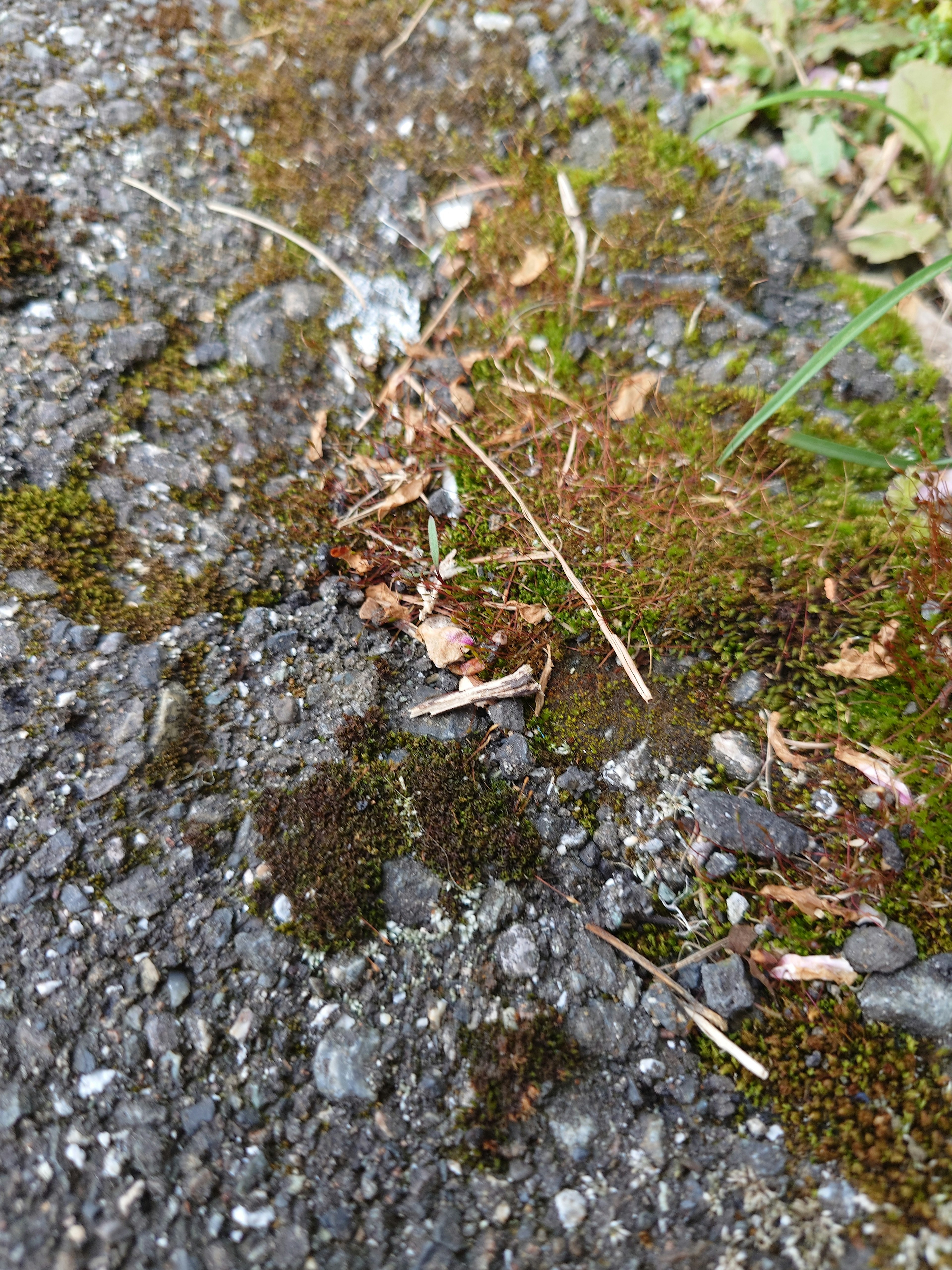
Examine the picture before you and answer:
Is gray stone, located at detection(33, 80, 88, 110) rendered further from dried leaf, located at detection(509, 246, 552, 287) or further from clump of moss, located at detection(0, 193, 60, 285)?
dried leaf, located at detection(509, 246, 552, 287)

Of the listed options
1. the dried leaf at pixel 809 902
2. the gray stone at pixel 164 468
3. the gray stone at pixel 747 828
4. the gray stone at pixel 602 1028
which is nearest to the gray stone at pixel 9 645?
the gray stone at pixel 164 468

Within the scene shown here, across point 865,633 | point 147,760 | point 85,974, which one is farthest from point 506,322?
point 85,974

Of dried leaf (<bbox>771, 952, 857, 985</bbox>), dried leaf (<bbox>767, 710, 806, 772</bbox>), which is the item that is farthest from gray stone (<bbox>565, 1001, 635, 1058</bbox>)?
dried leaf (<bbox>767, 710, 806, 772</bbox>)

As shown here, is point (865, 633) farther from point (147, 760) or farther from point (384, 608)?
point (147, 760)

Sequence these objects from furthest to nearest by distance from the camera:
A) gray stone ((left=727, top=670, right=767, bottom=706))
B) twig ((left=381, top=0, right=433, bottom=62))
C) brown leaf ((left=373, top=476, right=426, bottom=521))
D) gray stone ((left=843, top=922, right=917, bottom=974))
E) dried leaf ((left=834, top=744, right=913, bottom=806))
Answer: twig ((left=381, top=0, right=433, bottom=62))
brown leaf ((left=373, top=476, right=426, bottom=521))
gray stone ((left=727, top=670, right=767, bottom=706))
dried leaf ((left=834, top=744, right=913, bottom=806))
gray stone ((left=843, top=922, right=917, bottom=974))

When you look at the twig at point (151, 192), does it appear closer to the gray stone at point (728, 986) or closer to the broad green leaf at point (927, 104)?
the broad green leaf at point (927, 104)

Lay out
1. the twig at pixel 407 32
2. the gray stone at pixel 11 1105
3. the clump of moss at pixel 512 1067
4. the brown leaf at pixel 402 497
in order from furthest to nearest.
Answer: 1. the twig at pixel 407 32
2. the brown leaf at pixel 402 497
3. the clump of moss at pixel 512 1067
4. the gray stone at pixel 11 1105

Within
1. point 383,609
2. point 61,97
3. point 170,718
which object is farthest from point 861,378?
point 61,97
